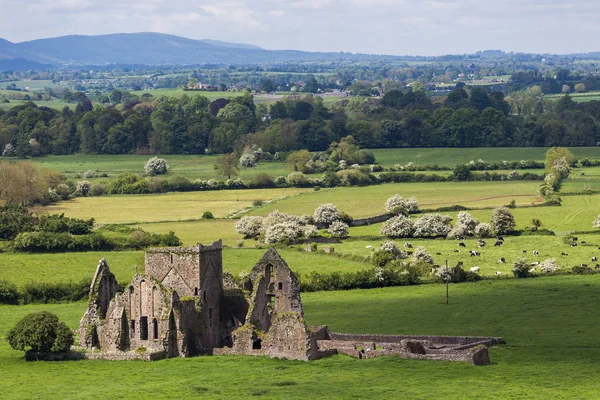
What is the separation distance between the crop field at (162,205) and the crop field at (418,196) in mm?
4860

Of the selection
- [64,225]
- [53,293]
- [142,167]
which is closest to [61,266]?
[53,293]

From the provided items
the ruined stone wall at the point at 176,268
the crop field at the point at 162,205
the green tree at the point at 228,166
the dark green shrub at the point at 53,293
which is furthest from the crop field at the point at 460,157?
the ruined stone wall at the point at 176,268

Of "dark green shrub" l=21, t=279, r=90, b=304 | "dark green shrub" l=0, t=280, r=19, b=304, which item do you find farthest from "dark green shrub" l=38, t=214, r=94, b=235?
"dark green shrub" l=21, t=279, r=90, b=304

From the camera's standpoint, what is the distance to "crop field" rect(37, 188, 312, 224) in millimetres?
135250

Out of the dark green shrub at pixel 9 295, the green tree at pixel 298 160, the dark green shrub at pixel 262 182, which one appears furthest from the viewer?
the green tree at pixel 298 160

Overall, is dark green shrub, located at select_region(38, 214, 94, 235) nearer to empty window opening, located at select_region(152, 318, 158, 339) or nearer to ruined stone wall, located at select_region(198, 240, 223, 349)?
ruined stone wall, located at select_region(198, 240, 223, 349)

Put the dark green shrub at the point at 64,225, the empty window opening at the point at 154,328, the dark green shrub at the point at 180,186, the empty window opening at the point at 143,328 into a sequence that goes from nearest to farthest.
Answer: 1. the empty window opening at the point at 154,328
2. the empty window opening at the point at 143,328
3. the dark green shrub at the point at 64,225
4. the dark green shrub at the point at 180,186

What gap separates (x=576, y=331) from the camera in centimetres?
7544

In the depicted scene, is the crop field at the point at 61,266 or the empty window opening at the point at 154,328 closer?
the empty window opening at the point at 154,328

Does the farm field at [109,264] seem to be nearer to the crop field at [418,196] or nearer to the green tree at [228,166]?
the crop field at [418,196]

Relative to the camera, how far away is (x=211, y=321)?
A: 224 ft

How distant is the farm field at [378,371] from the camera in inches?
2283

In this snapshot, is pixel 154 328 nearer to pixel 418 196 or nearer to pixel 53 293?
pixel 53 293

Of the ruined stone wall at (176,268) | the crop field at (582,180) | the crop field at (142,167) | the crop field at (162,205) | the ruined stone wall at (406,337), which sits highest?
the ruined stone wall at (176,268)
